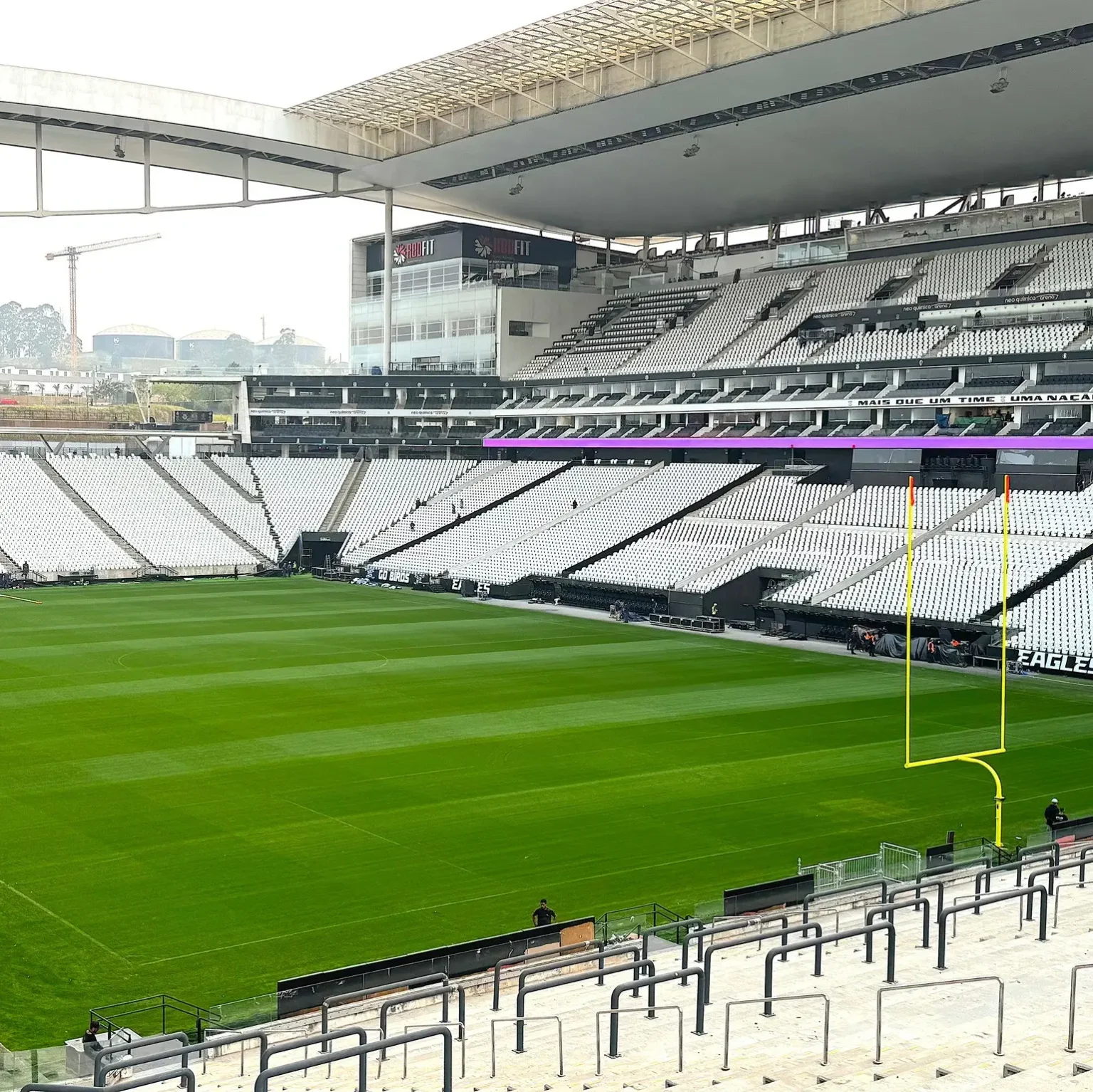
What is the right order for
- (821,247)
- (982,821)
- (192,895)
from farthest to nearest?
1. (821,247)
2. (982,821)
3. (192,895)

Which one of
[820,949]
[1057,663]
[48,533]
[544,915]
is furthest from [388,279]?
[820,949]

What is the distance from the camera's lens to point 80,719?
99.1 ft

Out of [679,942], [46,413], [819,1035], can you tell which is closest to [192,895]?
[679,942]

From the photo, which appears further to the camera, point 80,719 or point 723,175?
point 723,175

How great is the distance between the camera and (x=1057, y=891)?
15961mm

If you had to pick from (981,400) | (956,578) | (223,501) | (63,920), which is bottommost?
(63,920)

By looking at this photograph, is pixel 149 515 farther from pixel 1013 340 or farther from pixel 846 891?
pixel 846 891

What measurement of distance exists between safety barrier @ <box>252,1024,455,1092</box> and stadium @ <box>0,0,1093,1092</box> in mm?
56

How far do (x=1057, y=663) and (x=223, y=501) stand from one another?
4578 centimetres

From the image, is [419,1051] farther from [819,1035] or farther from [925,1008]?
[925,1008]

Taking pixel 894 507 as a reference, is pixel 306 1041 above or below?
below

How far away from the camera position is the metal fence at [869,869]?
16.9m

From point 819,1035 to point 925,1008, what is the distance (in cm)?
117

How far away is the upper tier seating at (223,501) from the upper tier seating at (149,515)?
1.05m
